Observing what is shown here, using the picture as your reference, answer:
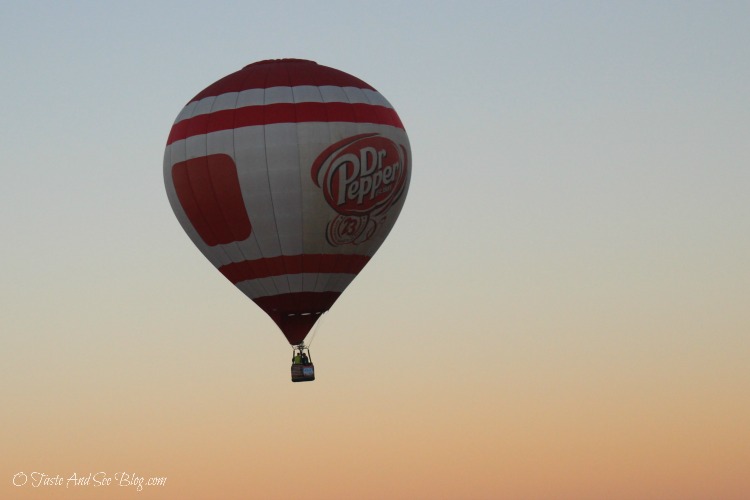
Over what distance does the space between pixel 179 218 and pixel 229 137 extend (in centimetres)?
361

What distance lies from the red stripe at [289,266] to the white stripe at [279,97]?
14.8ft

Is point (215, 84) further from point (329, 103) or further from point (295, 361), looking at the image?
point (295, 361)

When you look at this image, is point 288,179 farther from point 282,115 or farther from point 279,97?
point 279,97

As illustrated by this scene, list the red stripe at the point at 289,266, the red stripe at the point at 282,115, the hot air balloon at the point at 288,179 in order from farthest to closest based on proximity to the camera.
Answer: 1. the red stripe at the point at 289,266
2. the red stripe at the point at 282,115
3. the hot air balloon at the point at 288,179

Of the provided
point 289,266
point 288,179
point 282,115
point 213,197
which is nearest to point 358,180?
point 288,179

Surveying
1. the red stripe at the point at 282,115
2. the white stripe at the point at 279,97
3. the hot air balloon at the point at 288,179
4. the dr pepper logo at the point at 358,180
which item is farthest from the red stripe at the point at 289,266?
the white stripe at the point at 279,97

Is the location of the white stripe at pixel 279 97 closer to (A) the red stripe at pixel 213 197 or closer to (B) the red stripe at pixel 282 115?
(B) the red stripe at pixel 282 115

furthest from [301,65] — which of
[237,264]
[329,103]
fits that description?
[237,264]

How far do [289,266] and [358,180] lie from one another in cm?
323

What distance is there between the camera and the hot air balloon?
6500 cm

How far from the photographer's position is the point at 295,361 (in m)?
66.9

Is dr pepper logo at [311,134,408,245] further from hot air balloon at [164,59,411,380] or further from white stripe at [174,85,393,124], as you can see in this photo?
white stripe at [174,85,393,124]

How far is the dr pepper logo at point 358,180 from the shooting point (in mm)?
65000

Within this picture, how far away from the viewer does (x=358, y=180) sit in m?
65.2
